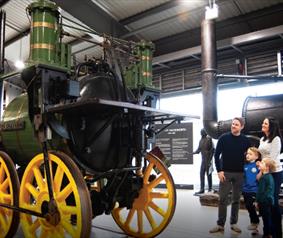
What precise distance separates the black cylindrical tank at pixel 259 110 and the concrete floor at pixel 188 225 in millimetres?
1376

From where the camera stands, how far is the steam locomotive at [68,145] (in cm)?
274

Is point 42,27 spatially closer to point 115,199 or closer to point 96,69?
point 96,69

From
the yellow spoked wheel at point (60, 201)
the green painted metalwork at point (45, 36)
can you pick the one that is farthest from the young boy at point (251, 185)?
the green painted metalwork at point (45, 36)

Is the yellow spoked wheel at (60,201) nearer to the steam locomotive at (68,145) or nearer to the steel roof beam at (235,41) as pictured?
the steam locomotive at (68,145)

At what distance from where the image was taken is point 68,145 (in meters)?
2.98

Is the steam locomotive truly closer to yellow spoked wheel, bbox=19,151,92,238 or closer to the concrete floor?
yellow spoked wheel, bbox=19,151,92,238

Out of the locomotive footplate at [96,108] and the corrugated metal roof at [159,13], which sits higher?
the corrugated metal roof at [159,13]

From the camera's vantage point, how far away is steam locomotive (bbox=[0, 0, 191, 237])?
2.74m

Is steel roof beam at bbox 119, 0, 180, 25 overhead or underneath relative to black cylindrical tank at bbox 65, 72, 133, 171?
overhead

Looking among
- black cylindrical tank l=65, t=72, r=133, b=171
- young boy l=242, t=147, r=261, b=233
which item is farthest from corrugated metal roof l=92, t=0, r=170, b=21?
young boy l=242, t=147, r=261, b=233

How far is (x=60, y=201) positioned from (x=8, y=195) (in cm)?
102

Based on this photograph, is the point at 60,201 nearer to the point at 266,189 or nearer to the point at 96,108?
the point at 96,108

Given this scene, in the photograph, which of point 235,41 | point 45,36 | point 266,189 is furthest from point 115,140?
point 235,41

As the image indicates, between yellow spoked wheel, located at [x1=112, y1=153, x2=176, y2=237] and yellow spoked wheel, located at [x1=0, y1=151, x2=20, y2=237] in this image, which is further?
yellow spoked wheel, located at [x1=112, y1=153, x2=176, y2=237]
